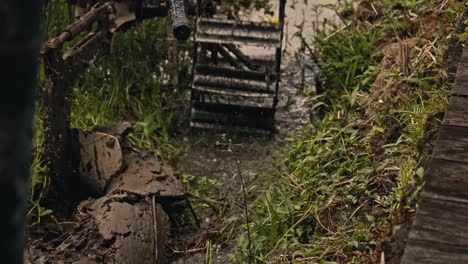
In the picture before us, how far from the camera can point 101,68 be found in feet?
18.8

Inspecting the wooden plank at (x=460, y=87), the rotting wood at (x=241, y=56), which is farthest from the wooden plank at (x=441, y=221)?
the rotting wood at (x=241, y=56)

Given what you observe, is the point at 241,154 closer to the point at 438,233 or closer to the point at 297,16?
the point at 297,16

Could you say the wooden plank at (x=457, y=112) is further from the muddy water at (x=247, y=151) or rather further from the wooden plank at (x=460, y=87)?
the muddy water at (x=247, y=151)

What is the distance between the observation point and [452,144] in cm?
274

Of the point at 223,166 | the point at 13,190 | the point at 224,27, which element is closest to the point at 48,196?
the point at 223,166

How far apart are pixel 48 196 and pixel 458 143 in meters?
2.64

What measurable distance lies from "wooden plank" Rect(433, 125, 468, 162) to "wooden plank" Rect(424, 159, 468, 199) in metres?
0.04

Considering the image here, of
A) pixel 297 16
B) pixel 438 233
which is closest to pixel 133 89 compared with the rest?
pixel 297 16

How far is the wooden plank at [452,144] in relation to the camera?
2.66 metres

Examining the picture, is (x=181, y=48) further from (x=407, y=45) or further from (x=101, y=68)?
(x=407, y=45)

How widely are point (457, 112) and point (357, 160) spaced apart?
1.30m

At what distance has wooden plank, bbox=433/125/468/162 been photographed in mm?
2658

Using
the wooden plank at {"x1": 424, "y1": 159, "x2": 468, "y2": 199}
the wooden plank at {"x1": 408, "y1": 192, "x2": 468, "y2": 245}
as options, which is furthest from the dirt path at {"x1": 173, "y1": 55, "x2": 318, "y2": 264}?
the wooden plank at {"x1": 408, "y1": 192, "x2": 468, "y2": 245}

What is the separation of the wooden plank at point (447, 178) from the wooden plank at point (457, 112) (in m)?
0.31
